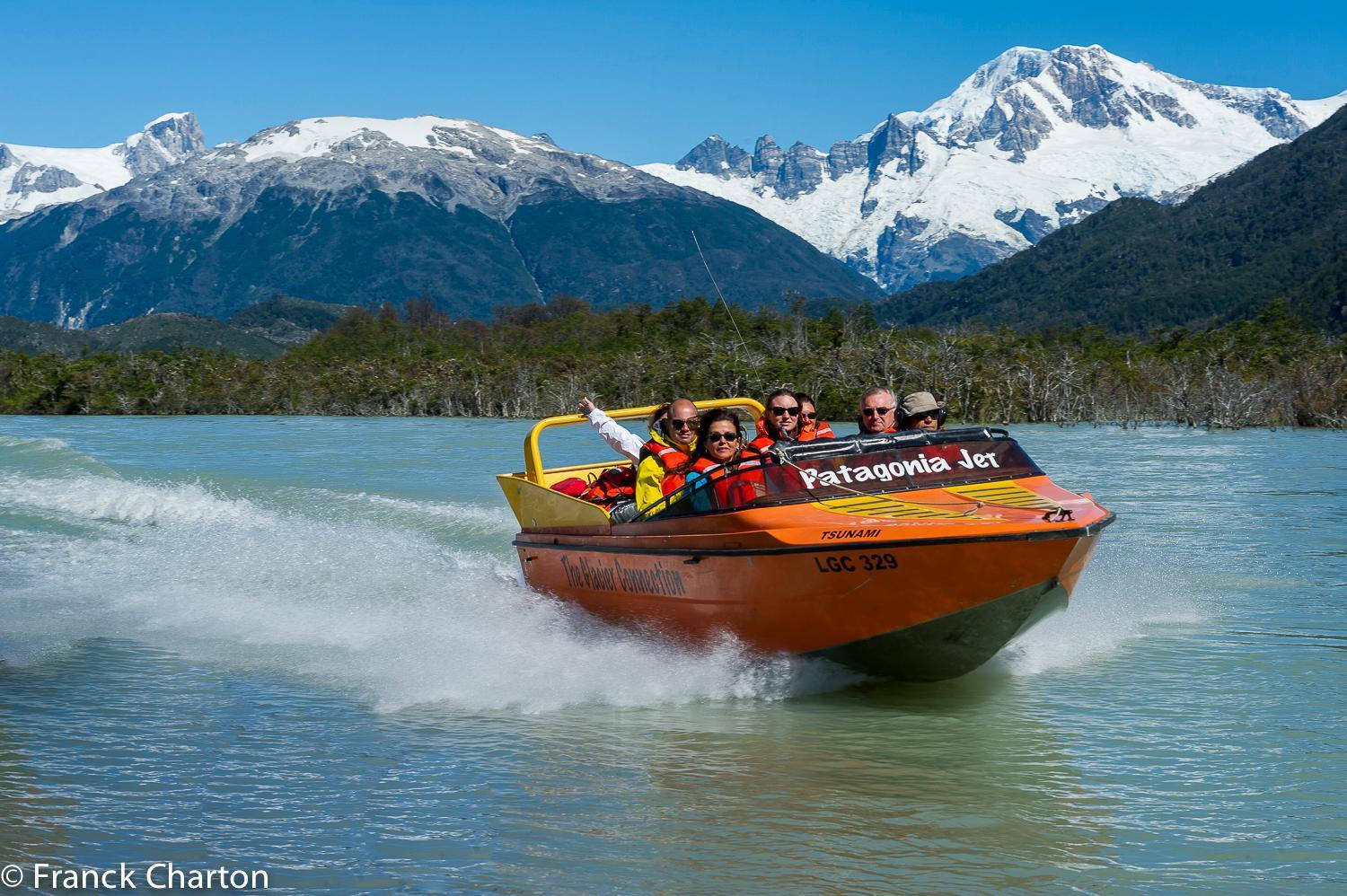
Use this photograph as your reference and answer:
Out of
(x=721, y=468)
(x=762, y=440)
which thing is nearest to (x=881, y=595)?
(x=721, y=468)

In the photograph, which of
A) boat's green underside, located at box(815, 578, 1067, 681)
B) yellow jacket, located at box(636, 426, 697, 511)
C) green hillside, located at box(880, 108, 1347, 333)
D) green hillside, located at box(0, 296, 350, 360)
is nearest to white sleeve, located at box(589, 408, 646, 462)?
yellow jacket, located at box(636, 426, 697, 511)

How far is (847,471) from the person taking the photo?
29.0 ft

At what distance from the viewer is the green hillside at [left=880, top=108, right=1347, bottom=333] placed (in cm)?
13650

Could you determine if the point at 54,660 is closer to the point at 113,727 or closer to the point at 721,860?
the point at 113,727

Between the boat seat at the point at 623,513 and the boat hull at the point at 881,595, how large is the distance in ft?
2.10

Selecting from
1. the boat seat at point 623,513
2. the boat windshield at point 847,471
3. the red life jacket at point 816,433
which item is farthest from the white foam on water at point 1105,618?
the boat seat at point 623,513

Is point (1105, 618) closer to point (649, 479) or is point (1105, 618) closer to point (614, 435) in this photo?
point (649, 479)

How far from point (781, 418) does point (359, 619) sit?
14.0 ft

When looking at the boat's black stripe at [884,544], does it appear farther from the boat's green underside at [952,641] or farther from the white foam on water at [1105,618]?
the white foam on water at [1105,618]

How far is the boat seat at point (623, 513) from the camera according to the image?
1002 centimetres

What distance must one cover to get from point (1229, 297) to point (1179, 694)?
466 ft

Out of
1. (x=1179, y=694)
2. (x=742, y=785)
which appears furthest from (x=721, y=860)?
(x=1179, y=694)

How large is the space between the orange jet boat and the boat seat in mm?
227

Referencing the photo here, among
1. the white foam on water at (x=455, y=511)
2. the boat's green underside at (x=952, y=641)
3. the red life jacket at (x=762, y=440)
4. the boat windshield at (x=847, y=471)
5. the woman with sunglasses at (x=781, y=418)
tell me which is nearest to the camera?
the boat's green underside at (x=952, y=641)
